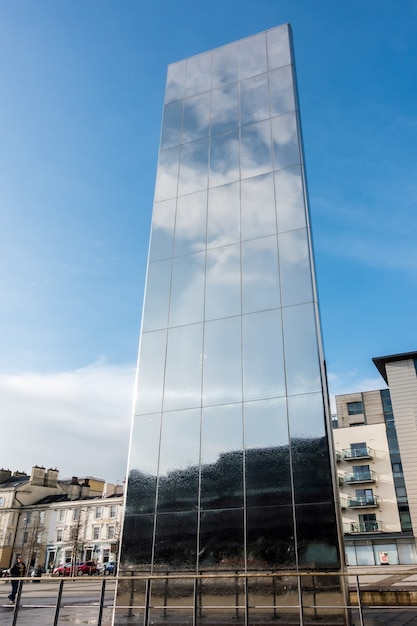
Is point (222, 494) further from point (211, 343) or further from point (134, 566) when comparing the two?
point (211, 343)

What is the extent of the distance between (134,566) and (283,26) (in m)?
16.4

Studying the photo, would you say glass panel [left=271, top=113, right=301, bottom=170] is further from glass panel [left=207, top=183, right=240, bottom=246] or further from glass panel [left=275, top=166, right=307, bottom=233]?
glass panel [left=207, top=183, right=240, bottom=246]

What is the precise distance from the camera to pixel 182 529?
9.87m

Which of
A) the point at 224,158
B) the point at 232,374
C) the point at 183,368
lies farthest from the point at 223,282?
the point at 224,158

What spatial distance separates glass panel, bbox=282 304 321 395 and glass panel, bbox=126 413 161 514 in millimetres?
3376

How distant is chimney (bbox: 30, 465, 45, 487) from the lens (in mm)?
68050

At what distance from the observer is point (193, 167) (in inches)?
574

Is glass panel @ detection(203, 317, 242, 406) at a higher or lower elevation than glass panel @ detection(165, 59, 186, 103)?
lower

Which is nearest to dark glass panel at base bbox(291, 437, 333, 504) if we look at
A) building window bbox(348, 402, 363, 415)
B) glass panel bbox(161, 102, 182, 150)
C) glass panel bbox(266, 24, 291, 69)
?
glass panel bbox(161, 102, 182, 150)

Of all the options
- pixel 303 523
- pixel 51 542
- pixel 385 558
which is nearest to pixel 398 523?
pixel 385 558

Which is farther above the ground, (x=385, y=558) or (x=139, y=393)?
(x=139, y=393)

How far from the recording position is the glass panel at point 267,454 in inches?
374

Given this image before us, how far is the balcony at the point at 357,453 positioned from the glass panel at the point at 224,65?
47.8 meters

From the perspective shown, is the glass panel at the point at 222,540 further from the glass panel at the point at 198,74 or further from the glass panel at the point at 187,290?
the glass panel at the point at 198,74
